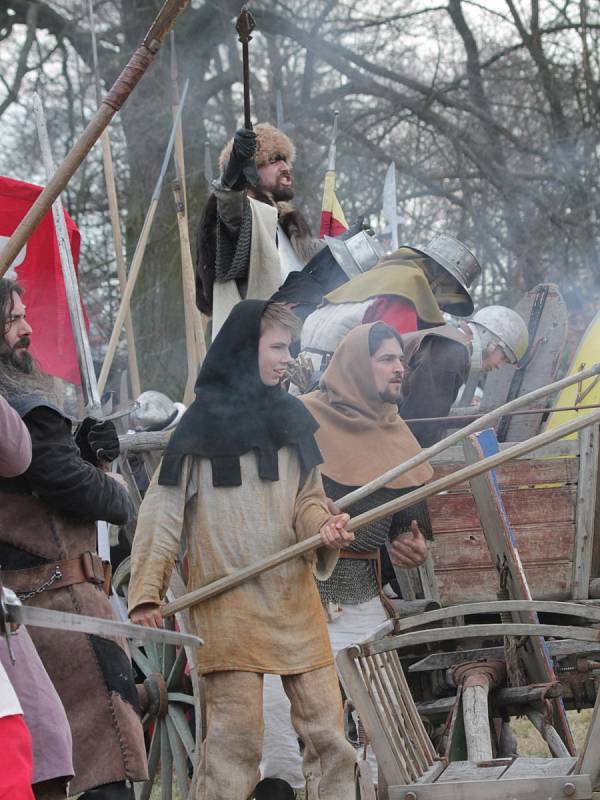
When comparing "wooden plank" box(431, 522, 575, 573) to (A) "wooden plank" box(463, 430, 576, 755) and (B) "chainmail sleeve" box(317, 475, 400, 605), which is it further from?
(B) "chainmail sleeve" box(317, 475, 400, 605)

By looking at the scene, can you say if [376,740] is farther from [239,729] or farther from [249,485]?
[249,485]

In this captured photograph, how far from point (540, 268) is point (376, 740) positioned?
9.72 meters

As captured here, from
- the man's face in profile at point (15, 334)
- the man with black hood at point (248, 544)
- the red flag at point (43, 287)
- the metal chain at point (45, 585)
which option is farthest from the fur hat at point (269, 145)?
the metal chain at point (45, 585)

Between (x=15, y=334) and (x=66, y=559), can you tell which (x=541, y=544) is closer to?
(x=66, y=559)

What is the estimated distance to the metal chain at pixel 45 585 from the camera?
3.23 m

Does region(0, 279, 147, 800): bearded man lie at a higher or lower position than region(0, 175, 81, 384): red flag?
lower

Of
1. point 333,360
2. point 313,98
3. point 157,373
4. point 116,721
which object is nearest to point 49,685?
point 116,721

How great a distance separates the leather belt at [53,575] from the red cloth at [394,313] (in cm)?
176

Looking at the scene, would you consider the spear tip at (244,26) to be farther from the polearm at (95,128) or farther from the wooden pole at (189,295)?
the polearm at (95,128)

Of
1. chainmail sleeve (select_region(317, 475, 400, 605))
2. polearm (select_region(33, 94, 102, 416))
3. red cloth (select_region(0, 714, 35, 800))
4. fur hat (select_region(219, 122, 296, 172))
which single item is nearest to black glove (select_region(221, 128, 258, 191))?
fur hat (select_region(219, 122, 296, 172))

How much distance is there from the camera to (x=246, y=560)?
3.57 meters

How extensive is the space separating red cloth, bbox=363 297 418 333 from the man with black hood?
1.11 metres

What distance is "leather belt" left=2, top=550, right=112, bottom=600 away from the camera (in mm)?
3232

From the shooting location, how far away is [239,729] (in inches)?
137
